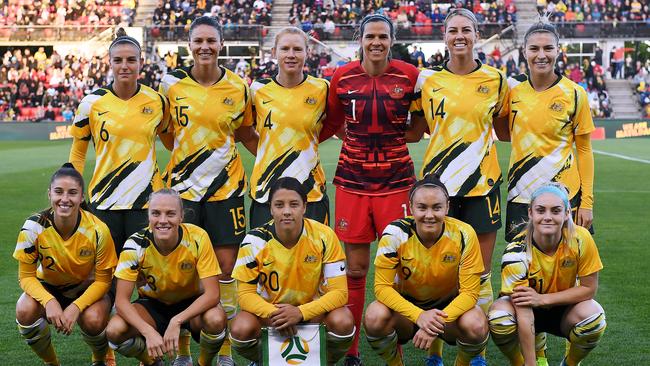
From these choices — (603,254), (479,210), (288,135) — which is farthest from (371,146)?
(603,254)

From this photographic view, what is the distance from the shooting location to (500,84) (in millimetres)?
5082

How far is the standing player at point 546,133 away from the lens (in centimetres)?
499

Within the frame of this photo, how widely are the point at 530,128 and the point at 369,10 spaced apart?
2859 centimetres

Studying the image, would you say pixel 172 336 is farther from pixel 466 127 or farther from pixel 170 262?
pixel 466 127

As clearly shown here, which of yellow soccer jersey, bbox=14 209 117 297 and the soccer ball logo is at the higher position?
yellow soccer jersey, bbox=14 209 117 297

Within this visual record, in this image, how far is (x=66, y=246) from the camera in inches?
190

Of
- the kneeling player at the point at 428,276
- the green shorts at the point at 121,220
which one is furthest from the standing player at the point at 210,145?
the kneeling player at the point at 428,276

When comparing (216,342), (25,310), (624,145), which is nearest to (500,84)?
(216,342)

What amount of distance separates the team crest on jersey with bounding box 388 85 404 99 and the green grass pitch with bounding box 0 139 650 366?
152cm

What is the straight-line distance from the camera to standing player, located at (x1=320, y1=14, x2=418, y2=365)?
5.15m

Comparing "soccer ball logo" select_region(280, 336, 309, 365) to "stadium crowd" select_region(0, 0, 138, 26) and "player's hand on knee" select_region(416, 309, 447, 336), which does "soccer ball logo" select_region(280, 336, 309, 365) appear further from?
"stadium crowd" select_region(0, 0, 138, 26)

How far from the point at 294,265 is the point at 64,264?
123cm

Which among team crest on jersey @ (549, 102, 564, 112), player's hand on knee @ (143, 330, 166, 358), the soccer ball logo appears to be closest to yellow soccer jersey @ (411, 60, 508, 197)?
team crest on jersey @ (549, 102, 564, 112)

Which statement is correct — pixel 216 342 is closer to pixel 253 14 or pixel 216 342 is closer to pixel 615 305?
pixel 615 305
